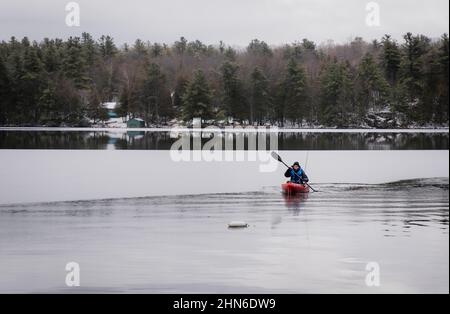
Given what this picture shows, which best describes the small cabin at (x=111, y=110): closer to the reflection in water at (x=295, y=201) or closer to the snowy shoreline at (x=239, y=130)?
the snowy shoreline at (x=239, y=130)

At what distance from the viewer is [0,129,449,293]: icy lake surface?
52.7ft

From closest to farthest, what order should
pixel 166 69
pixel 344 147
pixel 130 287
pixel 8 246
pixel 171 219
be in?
pixel 130 287 → pixel 8 246 → pixel 171 219 → pixel 344 147 → pixel 166 69

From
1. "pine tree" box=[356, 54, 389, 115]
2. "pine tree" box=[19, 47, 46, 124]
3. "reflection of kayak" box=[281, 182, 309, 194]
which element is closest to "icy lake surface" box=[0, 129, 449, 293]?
"reflection of kayak" box=[281, 182, 309, 194]

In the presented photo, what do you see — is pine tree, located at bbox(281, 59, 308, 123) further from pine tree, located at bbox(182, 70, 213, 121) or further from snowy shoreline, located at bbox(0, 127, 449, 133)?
pine tree, located at bbox(182, 70, 213, 121)

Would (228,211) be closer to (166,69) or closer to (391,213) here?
(391,213)

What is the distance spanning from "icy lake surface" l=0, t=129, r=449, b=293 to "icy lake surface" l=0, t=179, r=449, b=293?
0.04m

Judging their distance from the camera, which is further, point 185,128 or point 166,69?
point 166,69

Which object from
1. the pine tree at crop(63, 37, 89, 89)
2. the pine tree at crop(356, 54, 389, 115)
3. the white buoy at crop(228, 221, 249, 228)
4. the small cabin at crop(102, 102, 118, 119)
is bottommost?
the white buoy at crop(228, 221, 249, 228)

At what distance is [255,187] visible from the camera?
121ft

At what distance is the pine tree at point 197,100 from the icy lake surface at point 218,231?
6883 cm

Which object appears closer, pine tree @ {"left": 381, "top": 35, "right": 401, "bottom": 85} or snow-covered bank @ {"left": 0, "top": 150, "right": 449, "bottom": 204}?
snow-covered bank @ {"left": 0, "top": 150, "right": 449, "bottom": 204}

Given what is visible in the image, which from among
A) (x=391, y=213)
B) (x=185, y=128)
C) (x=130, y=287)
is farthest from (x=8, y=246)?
(x=185, y=128)

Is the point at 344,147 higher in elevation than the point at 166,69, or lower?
lower
